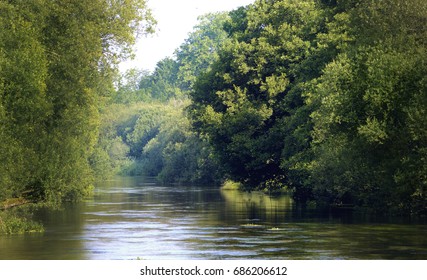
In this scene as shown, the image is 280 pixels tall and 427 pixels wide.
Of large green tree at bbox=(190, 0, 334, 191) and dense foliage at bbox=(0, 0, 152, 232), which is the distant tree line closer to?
large green tree at bbox=(190, 0, 334, 191)

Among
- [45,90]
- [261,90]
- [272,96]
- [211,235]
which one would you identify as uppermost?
[261,90]

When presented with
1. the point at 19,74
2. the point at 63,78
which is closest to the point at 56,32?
the point at 63,78

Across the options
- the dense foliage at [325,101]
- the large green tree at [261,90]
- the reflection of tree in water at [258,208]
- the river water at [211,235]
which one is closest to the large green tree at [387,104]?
the dense foliage at [325,101]

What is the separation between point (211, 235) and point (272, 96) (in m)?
36.6

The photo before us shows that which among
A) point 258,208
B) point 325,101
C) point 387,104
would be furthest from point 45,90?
point 258,208

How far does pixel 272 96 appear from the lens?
84750mm

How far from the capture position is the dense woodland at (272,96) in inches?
1928

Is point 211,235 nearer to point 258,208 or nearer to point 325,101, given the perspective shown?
point 325,101

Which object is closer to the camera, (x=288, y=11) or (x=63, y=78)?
(x=63, y=78)

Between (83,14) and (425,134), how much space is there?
22.2 m

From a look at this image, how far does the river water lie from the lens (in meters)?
40.8

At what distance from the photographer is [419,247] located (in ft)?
140
